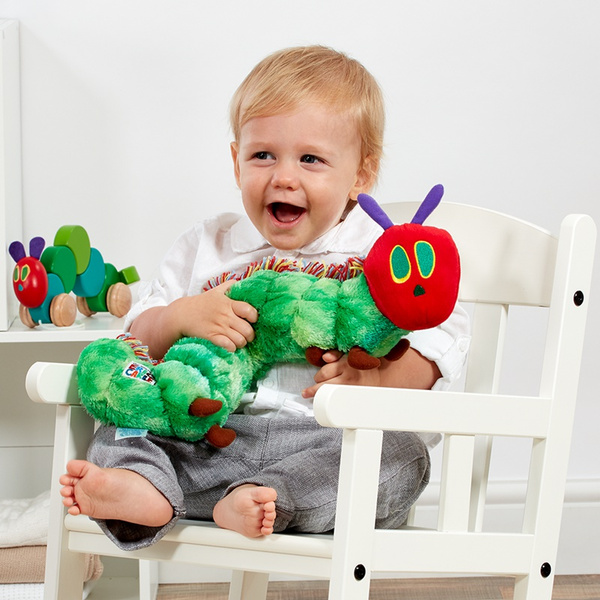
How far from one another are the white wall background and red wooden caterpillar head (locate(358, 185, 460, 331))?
2.46ft

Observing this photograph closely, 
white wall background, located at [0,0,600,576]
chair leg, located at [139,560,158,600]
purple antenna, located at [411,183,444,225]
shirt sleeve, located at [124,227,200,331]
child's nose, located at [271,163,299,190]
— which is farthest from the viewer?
white wall background, located at [0,0,600,576]

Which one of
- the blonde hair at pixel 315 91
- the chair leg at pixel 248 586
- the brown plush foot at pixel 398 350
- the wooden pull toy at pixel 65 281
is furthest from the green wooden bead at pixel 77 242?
the brown plush foot at pixel 398 350

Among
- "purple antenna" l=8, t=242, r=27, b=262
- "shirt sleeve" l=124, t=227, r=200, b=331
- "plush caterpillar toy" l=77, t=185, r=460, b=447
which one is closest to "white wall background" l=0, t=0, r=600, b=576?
"purple antenna" l=8, t=242, r=27, b=262

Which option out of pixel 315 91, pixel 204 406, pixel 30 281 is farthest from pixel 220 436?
pixel 30 281

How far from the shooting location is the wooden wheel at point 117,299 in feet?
4.42

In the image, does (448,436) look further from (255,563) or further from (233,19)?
(233,19)

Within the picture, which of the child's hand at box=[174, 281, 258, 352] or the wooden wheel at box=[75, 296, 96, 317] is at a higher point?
the child's hand at box=[174, 281, 258, 352]

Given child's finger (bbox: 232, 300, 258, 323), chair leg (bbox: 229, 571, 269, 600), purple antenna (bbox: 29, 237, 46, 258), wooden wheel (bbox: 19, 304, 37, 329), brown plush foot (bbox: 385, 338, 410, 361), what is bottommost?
chair leg (bbox: 229, 571, 269, 600)

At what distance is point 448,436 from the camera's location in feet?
2.45

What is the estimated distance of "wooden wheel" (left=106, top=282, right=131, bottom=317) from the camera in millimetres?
1346

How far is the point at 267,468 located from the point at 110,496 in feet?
0.48

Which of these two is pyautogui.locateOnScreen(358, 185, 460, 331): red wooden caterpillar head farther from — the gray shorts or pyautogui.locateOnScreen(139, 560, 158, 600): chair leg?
pyautogui.locateOnScreen(139, 560, 158, 600): chair leg

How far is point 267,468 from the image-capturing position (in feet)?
2.63

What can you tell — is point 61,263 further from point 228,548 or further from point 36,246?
point 228,548
